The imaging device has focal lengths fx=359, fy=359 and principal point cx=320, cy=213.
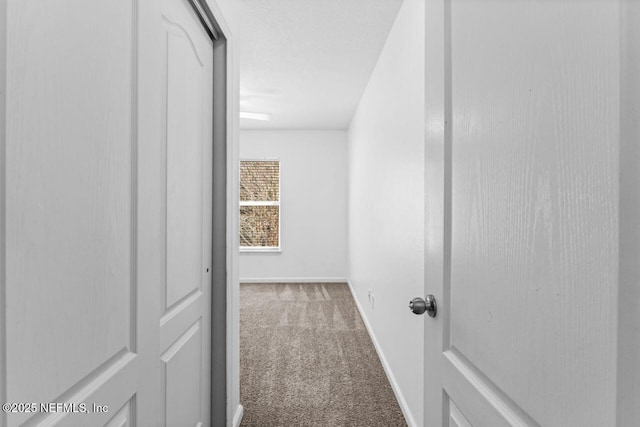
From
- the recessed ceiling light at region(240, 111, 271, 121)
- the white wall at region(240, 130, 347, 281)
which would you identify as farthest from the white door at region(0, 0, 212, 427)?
the white wall at region(240, 130, 347, 281)

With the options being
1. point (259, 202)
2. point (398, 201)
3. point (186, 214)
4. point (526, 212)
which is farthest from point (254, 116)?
point (526, 212)

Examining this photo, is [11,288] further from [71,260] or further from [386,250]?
[386,250]

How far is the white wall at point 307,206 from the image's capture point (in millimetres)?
5594

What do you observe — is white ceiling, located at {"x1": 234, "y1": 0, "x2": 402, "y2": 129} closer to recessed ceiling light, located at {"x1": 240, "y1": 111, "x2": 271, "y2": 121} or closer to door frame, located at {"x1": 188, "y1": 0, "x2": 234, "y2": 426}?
recessed ceiling light, located at {"x1": 240, "y1": 111, "x2": 271, "y2": 121}

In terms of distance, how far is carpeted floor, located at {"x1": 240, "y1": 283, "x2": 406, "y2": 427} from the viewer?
203 cm

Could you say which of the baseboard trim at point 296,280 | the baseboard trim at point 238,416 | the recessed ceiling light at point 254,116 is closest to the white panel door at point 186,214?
the baseboard trim at point 238,416

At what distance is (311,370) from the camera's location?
256cm

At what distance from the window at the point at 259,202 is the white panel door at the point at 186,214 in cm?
397

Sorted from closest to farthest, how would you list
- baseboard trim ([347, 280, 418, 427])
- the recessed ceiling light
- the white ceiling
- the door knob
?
the door knob → baseboard trim ([347, 280, 418, 427]) → the white ceiling → the recessed ceiling light

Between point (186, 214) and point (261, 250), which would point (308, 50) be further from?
point (261, 250)

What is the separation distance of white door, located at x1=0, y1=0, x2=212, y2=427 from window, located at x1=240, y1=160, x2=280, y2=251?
14.3 feet

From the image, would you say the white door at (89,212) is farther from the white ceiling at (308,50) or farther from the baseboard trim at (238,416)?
the white ceiling at (308,50)

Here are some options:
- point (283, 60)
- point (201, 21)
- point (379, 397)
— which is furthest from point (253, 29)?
point (379, 397)

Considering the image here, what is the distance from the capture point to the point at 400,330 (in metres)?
2.17
